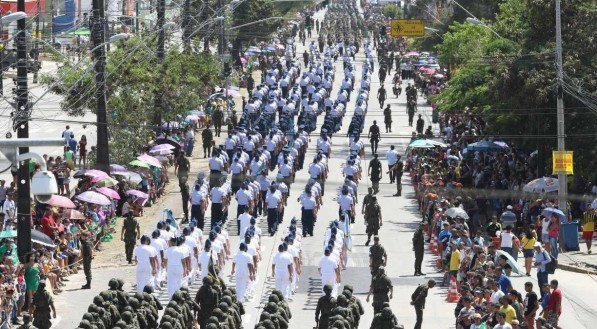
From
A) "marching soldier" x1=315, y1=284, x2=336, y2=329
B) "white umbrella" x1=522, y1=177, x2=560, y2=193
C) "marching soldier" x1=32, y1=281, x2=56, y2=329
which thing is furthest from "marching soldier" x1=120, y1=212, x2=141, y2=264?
"white umbrella" x1=522, y1=177, x2=560, y2=193

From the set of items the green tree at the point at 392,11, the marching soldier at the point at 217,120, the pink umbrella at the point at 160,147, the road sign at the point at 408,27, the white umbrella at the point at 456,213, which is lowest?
the white umbrella at the point at 456,213

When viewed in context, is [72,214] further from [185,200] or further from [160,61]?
[160,61]

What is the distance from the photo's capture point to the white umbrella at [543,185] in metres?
43.6

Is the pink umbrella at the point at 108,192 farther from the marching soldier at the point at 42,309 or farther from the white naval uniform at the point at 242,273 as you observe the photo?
the marching soldier at the point at 42,309

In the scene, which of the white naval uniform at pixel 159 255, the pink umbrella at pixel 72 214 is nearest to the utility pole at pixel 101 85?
the pink umbrella at pixel 72 214

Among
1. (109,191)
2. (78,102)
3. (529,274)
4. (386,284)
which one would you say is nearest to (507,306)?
(386,284)

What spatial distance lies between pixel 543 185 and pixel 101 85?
10815 millimetres

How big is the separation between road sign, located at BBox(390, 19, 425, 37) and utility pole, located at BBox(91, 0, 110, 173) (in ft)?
111

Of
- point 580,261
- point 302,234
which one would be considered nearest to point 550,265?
point 580,261

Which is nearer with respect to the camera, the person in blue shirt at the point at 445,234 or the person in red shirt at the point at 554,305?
the person in red shirt at the point at 554,305

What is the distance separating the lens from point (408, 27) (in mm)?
79688

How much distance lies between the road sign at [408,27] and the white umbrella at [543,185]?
3539 cm

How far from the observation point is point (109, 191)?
42.0 meters

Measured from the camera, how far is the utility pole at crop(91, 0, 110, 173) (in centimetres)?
4469
